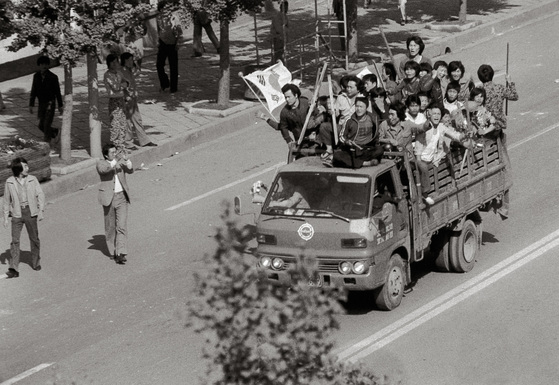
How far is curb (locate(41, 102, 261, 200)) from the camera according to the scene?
66.0 ft

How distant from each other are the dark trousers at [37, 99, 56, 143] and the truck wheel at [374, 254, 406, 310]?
421 inches

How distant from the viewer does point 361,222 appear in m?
13.2

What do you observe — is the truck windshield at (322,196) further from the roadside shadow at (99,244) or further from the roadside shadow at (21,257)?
the roadside shadow at (21,257)

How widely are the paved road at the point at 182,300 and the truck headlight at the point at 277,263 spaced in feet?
3.24

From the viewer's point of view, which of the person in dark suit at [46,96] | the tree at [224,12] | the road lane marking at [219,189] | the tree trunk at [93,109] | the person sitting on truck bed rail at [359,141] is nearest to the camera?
the person sitting on truck bed rail at [359,141]

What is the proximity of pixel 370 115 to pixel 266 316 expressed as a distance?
7588 millimetres

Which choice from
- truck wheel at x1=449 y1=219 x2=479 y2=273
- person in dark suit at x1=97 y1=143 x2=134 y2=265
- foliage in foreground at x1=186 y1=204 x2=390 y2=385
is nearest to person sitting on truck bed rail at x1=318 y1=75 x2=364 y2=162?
truck wheel at x1=449 y1=219 x2=479 y2=273

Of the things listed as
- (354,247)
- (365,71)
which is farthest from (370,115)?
(365,71)

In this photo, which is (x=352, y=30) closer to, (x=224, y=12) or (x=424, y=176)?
(x=224, y=12)

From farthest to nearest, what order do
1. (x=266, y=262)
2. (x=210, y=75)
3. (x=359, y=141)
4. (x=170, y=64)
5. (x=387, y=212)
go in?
(x=210, y=75) < (x=170, y=64) < (x=359, y=141) < (x=266, y=262) < (x=387, y=212)

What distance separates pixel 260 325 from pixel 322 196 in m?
6.84

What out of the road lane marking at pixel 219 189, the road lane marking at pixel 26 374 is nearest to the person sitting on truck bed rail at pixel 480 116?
the road lane marking at pixel 219 189

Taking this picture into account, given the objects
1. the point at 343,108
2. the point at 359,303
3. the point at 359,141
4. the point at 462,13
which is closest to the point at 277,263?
the point at 359,303

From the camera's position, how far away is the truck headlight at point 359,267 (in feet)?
43.1
